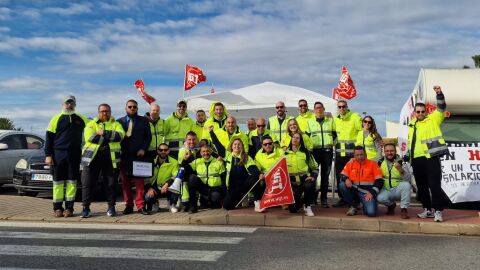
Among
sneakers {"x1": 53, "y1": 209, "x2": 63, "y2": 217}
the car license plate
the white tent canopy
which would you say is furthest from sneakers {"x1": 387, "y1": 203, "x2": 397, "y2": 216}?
the white tent canopy

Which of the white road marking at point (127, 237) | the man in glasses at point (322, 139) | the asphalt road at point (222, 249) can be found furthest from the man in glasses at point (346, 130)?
the white road marking at point (127, 237)

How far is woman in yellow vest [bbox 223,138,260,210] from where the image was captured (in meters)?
8.73

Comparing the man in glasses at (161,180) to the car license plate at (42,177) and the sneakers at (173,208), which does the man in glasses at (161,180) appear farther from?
the car license plate at (42,177)

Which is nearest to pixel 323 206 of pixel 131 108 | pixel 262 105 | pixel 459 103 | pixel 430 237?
pixel 430 237

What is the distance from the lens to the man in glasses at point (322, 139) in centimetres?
933

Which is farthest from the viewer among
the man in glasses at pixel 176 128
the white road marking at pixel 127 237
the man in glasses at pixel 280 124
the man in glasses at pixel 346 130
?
the man in glasses at pixel 176 128

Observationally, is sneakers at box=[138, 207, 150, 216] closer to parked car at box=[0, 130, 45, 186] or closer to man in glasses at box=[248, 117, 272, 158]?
man in glasses at box=[248, 117, 272, 158]

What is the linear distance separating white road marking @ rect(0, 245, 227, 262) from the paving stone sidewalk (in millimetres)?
1971

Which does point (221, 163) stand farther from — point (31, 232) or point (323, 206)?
point (31, 232)

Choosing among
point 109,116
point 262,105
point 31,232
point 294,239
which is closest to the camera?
point 294,239

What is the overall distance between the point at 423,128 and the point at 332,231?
2089 millimetres

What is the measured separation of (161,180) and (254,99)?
723cm

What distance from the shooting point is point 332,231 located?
7.56 meters

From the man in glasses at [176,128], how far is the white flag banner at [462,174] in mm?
4851
